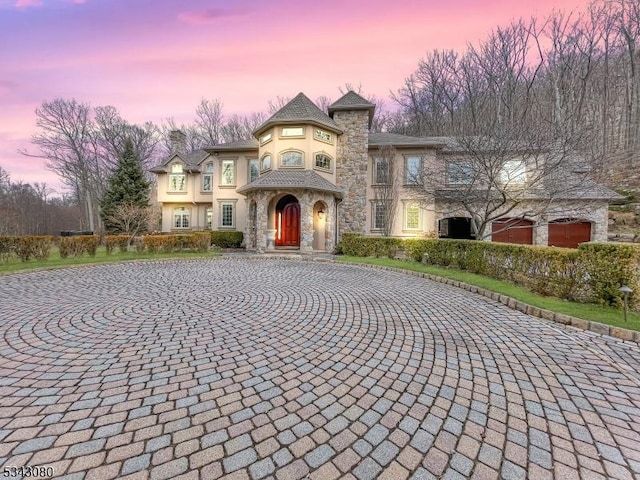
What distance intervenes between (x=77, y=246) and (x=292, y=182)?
10.1 metres

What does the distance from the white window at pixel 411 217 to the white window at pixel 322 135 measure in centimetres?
674

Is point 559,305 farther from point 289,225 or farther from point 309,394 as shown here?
point 289,225

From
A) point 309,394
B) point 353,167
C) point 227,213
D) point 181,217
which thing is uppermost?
point 353,167

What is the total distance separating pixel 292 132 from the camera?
16000 millimetres

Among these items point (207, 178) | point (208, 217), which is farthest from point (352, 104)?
point (208, 217)

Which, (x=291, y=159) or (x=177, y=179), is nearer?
(x=291, y=159)

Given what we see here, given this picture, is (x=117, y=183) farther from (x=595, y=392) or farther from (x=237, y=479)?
(x=595, y=392)

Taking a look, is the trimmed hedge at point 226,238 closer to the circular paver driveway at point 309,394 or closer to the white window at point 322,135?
the white window at point 322,135

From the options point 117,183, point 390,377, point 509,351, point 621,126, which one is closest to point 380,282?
point 509,351

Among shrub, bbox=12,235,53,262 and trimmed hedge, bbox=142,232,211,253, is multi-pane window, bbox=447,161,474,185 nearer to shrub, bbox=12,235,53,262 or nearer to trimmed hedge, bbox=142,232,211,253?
trimmed hedge, bbox=142,232,211,253

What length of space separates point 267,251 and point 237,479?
13.9m

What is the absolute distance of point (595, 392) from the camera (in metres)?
2.80

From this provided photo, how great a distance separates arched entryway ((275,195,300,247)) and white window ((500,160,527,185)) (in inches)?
435

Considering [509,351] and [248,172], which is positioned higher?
[248,172]
